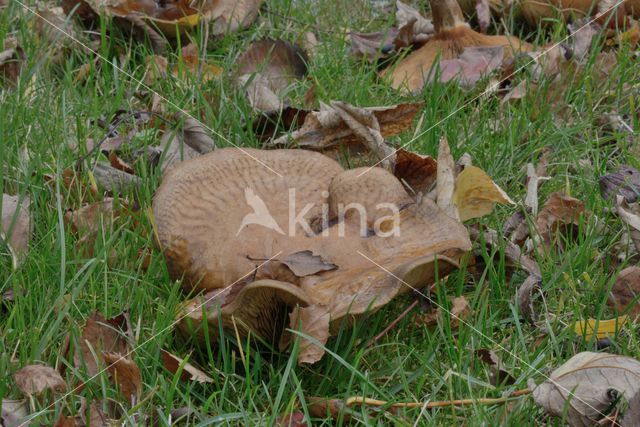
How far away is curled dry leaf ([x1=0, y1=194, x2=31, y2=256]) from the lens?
2.40 metres

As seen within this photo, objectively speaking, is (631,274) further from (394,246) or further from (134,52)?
(134,52)

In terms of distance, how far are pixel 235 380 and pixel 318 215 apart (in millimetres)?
425

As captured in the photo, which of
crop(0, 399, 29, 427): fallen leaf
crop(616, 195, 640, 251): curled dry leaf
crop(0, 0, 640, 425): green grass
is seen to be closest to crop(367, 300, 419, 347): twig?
crop(0, 0, 640, 425): green grass

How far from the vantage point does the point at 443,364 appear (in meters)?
2.14

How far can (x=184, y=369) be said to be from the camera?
2.07 m

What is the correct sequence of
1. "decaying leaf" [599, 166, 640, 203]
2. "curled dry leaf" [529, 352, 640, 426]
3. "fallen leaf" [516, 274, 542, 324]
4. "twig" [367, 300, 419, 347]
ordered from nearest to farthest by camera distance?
"curled dry leaf" [529, 352, 640, 426] → "twig" [367, 300, 419, 347] → "fallen leaf" [516, 274, 542, 324] → "decaying leaf" [599, 166, 640, 203]

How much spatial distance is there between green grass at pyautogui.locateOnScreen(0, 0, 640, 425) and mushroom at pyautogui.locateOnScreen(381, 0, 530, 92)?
14 centimetres

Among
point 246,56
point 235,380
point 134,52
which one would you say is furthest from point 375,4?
point 235,380


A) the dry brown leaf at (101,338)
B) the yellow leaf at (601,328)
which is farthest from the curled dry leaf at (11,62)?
the yellow leaf at (601,328)

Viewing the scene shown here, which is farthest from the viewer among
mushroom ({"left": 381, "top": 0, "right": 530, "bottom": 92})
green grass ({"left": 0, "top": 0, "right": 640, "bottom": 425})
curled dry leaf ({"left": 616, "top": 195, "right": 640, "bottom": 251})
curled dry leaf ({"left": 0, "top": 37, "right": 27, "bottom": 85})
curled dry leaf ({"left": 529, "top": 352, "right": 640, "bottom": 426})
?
mushroom ({"left": 381, "top": 0, "right": 530, "bottom": 92})

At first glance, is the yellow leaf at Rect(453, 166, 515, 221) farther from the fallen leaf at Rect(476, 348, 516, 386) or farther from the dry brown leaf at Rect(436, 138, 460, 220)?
the fallen leaf at Rect(476, 348, 516, 386)

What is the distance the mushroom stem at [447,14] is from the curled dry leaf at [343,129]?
26.6 inches

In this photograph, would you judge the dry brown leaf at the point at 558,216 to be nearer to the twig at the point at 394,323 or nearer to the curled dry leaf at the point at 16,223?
the twig at the point at 394,323

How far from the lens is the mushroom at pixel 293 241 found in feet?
6.43
